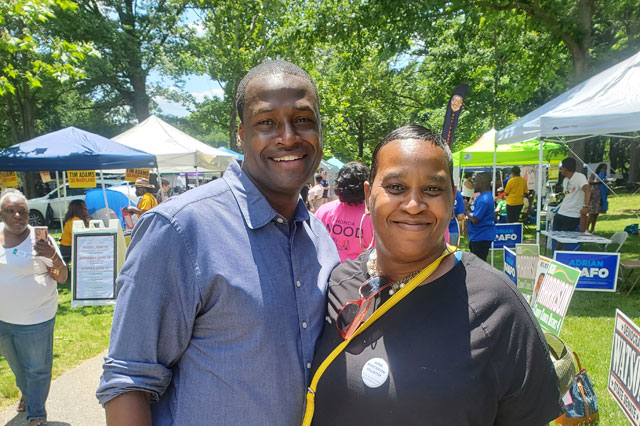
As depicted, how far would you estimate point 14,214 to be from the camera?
154 inches

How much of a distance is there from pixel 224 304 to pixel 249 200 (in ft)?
1.30

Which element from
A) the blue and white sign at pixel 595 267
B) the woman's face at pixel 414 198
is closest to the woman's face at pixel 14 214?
the woman's face at pixel 414 198

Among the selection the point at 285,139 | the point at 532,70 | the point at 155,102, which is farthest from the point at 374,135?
the point at 285,139

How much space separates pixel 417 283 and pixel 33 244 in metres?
3.77

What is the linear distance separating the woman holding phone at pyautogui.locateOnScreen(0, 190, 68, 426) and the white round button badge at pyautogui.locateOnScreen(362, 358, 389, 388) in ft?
11.5

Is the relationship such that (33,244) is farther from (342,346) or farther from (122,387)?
(342,346)

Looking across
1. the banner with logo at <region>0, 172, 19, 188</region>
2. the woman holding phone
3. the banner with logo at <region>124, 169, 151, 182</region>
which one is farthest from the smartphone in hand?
the banner with logo at <region>124, 169, 151, 182</region>

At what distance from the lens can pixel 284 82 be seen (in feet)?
5.13

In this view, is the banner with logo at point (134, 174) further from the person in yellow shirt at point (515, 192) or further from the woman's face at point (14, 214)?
the person in yellow shirt at point (515, 192)

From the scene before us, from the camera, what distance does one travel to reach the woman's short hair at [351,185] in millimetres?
4656

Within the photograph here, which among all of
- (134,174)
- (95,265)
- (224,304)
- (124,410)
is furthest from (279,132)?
(134,174)

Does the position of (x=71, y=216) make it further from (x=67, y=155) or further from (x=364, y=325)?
(x=364, y=325)

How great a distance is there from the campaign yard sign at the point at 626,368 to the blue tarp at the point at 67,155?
7.65 meters

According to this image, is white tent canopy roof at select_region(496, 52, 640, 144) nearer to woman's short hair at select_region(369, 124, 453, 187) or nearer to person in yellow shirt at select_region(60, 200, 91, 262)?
woman's short hair at select_region(369, 124, 453, 187)
